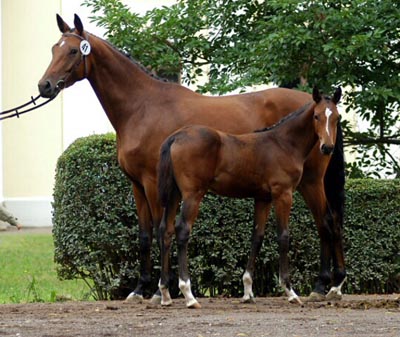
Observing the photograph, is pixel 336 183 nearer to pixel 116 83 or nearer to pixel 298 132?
pixel 298 132

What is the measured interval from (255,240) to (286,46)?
2.75 meters

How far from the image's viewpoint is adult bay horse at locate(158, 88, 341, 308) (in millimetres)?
10477

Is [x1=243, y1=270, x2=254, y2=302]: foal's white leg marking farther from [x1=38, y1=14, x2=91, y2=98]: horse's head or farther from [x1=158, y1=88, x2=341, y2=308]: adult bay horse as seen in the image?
[x1=38, y1=14, x2=91, y2=98]: horse's head

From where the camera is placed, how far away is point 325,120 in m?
10.5

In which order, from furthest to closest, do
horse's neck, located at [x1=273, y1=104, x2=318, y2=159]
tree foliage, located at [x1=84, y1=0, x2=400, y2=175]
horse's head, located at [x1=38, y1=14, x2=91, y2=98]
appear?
tree foliage, located at [x1=84, y1=0, x2=400, y2=175], horse's head, located at [x1=38, y1=14, x2=91, y2=98], horse's neck, located at [x1=273, y1=104, x2=318, y2=159]

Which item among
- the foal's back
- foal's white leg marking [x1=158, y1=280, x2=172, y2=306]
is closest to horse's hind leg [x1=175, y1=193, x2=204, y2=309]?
the foal's back

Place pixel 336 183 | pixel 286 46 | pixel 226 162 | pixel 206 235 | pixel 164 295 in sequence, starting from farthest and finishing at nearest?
1. pixel 286 46
2. pixel 206 235
3. pixel 336 183
4. pixel 164 295
5. pixel 226 162

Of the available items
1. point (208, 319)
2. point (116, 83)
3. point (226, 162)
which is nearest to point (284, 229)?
point (226, 162)

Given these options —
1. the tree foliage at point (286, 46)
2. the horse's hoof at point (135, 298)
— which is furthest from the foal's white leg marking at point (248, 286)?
the tree foliage at point (286, 46)

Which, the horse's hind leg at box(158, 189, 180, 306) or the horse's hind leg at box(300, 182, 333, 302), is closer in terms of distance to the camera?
the horse's hind leg at box(158, 189, 180, 306)

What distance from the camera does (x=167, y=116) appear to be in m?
11.2

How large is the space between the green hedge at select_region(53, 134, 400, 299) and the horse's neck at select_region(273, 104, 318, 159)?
4.98 feet

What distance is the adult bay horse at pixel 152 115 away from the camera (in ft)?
36.3

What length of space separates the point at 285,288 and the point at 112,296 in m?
2.33
